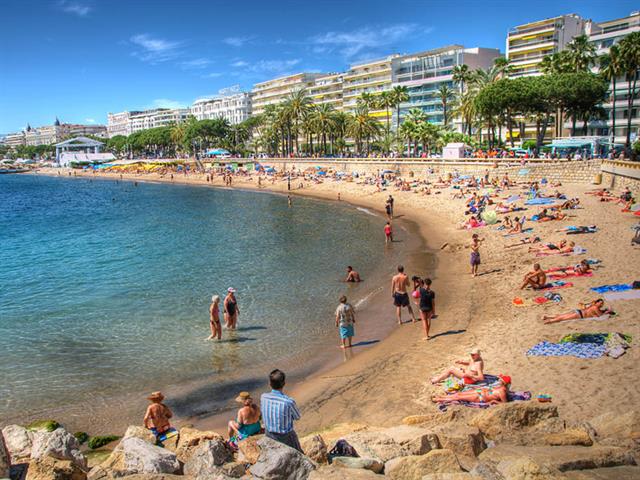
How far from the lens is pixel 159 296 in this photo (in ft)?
63.5

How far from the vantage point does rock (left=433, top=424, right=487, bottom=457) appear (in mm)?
5754

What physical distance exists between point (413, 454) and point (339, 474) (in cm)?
134

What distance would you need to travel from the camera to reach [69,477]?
18.4 feet

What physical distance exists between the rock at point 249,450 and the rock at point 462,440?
2282 mm

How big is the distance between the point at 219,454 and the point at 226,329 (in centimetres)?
931

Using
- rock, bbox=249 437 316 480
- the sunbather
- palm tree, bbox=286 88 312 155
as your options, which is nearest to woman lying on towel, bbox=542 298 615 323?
the sunbather

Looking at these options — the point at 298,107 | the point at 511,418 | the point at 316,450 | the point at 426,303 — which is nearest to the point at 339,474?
the point at 316,450

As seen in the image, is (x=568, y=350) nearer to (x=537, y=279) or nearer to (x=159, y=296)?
(x=537, y=279)

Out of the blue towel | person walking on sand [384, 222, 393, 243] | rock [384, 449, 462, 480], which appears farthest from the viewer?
person walking on sand [384, 222, 393, 243]

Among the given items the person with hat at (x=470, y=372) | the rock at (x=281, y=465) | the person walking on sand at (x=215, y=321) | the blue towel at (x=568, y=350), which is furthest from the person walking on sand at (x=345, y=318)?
the rock at (x=281, y=465)

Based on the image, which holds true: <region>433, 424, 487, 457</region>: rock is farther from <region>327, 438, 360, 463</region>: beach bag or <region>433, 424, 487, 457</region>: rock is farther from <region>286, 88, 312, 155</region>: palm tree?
<region>286, 88, 312, 155</region>: palm tree

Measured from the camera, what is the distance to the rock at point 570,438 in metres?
5.83

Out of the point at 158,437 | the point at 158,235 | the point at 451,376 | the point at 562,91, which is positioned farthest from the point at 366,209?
the point at 158,437

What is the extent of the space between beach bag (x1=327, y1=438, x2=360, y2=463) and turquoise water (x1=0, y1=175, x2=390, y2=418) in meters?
6.55
